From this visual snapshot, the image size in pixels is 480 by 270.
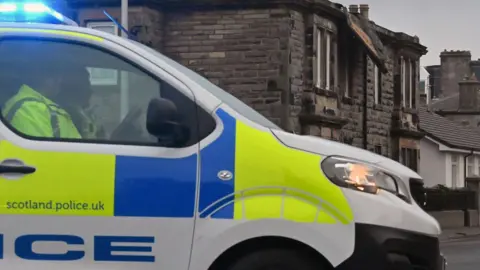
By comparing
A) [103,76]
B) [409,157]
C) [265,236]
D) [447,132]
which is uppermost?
[103,76]

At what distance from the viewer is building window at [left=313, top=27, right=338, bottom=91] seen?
2502 centimetres

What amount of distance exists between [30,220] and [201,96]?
47.5 inches

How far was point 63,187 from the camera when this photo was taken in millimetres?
4535

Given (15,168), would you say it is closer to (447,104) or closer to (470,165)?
(470,165)

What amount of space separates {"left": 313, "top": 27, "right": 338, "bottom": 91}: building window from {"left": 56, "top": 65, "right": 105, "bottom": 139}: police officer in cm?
1993

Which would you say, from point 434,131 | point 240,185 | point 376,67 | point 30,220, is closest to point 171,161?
point 240,185

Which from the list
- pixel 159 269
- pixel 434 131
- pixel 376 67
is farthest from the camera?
pixel 434 131

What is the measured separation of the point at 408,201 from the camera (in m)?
4.82

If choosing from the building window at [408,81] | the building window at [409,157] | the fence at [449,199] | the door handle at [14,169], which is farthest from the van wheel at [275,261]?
the building window at [408,81]

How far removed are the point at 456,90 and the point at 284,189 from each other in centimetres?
5694

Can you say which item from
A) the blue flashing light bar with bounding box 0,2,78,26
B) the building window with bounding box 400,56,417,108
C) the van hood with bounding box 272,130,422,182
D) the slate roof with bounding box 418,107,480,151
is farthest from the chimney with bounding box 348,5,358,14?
the van hood with bounding box 272,130,422,182

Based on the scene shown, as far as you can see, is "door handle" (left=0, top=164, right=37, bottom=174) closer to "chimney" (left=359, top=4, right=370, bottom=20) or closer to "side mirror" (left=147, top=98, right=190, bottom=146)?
"side mirror" (left=147, top=98, right=190, bottom=146)

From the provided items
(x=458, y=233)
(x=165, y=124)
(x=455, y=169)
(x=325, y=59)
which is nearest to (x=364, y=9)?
(x=325, y=59)

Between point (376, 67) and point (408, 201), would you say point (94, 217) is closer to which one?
point (408, 201)
